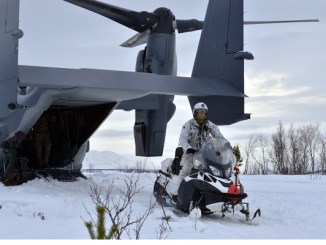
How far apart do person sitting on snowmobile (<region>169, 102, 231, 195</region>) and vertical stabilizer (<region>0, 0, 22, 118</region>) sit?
3.50 metres

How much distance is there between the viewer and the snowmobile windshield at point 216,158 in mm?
7281

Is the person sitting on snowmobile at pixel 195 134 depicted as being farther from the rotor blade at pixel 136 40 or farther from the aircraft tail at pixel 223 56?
the rotor blade at pixel 136 40

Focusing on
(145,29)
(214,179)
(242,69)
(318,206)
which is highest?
(145,29)

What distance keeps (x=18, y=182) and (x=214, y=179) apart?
4791 millimetres

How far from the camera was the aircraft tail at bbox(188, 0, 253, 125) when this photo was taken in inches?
436

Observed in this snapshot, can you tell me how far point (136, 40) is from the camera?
1603 centimetres

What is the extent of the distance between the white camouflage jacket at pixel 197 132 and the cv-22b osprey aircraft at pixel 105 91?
2.19 meters

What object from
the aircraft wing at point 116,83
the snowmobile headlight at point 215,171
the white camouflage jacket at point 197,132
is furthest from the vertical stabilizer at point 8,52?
the snowmobile headlight at point 215,171

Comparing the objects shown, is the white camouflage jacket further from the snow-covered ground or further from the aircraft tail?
the aircraft tail

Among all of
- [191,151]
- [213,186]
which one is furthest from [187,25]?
[213,186]

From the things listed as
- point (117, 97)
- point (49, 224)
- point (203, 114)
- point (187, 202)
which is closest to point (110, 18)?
point (117, 97)

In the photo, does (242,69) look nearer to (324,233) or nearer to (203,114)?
(203,114)

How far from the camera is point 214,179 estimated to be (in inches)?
280

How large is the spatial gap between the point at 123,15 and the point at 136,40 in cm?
220
